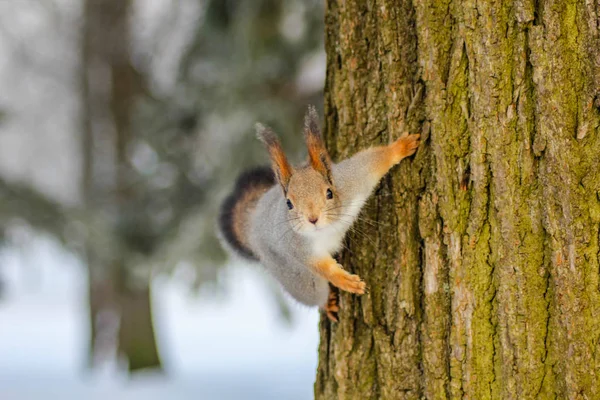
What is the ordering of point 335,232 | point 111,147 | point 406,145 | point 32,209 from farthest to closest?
1. point 111,147
2. point 32,209
3. point 335,232
4. point 406,145

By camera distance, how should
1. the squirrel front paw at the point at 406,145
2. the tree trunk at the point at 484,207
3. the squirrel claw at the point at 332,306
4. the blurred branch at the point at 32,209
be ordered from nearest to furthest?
the tree trunk at the point at 484,207 → the squirrel front paw at the point at 406,145 → the squirrel claw at the point at 332,306 → the blurred branch at the point at 32,209

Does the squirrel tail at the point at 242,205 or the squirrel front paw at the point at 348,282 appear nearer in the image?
the squirrel front paw at the point at 348,282

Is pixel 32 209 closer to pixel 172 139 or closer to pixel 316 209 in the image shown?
pixel 172 139

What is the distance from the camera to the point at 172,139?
388cm

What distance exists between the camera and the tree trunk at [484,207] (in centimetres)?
117

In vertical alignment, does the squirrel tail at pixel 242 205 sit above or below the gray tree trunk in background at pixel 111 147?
below

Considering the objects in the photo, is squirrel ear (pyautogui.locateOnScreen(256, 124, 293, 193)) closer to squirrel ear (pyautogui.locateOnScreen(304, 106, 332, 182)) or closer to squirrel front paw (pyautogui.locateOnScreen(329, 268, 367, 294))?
squirrel ear (pyautogui.locateOnScreen(304, 106, 332, 182))

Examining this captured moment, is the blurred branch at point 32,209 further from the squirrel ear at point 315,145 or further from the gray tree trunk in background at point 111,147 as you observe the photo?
the squirrel ear at point 315,145

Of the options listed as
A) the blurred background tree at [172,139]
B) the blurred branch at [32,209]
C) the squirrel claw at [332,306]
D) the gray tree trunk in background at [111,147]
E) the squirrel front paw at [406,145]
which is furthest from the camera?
the gray tree trunk in background at [111,147]

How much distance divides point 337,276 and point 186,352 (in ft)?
17.5

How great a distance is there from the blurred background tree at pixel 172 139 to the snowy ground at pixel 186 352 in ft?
0.79

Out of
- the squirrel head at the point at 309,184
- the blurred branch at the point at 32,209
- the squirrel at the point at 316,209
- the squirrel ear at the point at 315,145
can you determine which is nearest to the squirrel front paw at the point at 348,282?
→ the squirrel at the point at 316,209

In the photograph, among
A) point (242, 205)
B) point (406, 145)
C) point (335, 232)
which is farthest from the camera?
point (242, 205)

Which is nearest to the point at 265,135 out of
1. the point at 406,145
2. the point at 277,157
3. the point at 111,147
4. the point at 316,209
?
the point at 277,157
